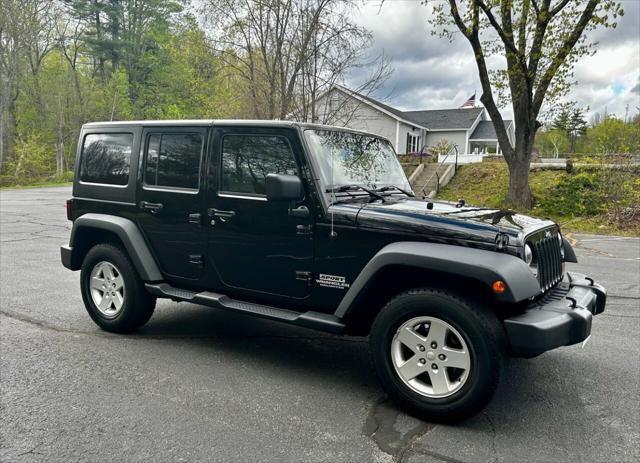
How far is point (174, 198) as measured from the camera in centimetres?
409

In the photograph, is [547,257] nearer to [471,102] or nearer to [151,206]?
[151,206]

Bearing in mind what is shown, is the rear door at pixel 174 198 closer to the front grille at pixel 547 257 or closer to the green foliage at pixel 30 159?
the front grille at pixel 547 257

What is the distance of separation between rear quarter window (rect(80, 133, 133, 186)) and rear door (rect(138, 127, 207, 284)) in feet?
0.85

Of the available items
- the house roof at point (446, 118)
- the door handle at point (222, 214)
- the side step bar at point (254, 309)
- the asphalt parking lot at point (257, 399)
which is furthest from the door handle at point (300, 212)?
the house roof at point (446, 118)

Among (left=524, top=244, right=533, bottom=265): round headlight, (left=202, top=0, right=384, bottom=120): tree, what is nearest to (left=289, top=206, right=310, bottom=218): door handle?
(left=524, top=244, right=533, bottom=265): round headlight

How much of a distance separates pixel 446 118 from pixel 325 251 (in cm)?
3811

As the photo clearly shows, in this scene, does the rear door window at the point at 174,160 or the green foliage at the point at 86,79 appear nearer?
the rear door window at the point at 174,160

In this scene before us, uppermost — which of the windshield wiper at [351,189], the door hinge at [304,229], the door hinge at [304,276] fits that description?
the windshield wiper at [351,189]

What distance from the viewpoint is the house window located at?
113 ft

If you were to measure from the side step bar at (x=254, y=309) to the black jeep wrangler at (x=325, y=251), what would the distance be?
12mm

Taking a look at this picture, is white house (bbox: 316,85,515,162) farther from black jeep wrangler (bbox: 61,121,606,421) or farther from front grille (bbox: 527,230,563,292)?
front grille (bbox: 527,230,563,292)

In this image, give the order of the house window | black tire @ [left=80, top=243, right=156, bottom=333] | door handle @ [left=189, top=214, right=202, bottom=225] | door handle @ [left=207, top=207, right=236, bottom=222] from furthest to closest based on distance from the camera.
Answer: the house window
black tire @ [left=80, top=243, right=156, bottom=333]
door handle @ [left=189, top=214, right=202, bottom=225]
door handle @ [left=207, top=207, right=236, bottom=222]

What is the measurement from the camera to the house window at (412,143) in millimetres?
34406

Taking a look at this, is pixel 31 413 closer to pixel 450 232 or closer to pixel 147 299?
pixel 147 299
